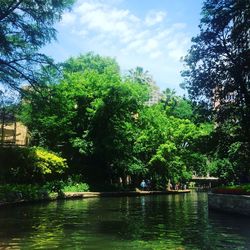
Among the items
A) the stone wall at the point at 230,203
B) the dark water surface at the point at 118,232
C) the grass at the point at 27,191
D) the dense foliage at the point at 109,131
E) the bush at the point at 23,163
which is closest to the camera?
the dark water surface at the point at 118,232

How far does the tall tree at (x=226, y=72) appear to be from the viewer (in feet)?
95.0

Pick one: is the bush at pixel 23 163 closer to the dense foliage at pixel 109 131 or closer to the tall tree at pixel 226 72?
the dense foliage at pixel 109 131

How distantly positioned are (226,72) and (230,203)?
31.0 feet

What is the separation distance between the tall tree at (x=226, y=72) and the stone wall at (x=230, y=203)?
18.0ft

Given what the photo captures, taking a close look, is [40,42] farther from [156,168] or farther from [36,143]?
[156,168]

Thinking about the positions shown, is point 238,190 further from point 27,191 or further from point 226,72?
point 27,191

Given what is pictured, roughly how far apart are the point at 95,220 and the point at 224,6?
17.2 m

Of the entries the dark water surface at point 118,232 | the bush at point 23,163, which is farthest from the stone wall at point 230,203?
the bush at point 23,163

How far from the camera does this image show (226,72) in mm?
30250

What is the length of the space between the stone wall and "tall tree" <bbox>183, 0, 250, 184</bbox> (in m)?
5.48

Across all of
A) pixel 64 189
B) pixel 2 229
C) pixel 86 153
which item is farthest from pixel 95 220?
pixel 86 153

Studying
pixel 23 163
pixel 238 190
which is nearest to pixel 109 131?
pixel 23 163

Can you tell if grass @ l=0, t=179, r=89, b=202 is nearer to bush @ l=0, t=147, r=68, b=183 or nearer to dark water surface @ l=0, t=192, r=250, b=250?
bush @ l=0, t=147, r=68, b=183

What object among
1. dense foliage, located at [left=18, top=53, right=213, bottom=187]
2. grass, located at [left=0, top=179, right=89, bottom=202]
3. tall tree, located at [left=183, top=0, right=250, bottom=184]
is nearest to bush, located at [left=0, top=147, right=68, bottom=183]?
grass, located at [left=0, top=179, right=89, bottom=202]
